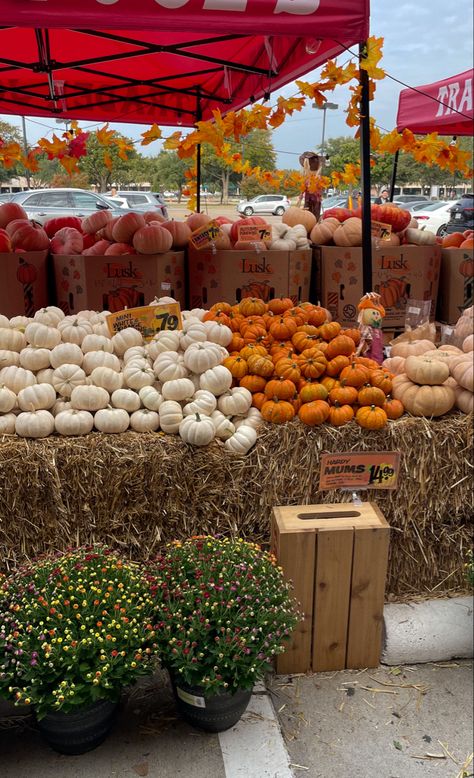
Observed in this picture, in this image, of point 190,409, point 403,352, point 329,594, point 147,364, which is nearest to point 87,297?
point 147,364

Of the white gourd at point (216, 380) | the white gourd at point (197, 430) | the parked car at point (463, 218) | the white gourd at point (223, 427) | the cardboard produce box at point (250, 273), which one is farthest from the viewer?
the parked car at point (463, 218)

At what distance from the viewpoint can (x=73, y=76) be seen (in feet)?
17.7

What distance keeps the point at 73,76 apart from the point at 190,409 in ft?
13.9

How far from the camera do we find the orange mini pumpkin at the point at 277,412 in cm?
259

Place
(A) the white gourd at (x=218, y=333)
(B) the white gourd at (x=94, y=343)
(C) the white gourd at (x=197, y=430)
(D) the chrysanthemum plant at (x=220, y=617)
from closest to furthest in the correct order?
(D) the chrysanthemum plant at (x=220, y=617) → (C) the white gourd at (x=197, y=430) → (B) the white gourd at (x=94, y=343) → (A) the white gourd at (x=218, y=333)

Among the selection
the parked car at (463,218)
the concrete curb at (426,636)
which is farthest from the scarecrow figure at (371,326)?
the parked car at (463,218)

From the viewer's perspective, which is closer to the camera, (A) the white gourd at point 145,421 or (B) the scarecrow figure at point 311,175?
(A) the white gourd at point 145,421

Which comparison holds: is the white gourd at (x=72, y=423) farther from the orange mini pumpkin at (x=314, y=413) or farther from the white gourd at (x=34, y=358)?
the orange mini pumpkin at (x=314, y=413)

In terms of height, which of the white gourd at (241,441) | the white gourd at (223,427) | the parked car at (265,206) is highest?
the parked car at (265,206)

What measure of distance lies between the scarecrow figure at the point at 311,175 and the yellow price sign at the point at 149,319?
224cm

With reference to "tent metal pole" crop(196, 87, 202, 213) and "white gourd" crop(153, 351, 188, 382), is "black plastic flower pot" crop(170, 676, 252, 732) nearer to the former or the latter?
"white gourd" crop(153, 351, 188, 382)

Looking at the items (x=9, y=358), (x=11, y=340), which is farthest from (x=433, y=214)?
(x=9, y=358)

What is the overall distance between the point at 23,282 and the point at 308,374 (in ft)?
6.74

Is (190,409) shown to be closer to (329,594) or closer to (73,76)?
(329,594)
